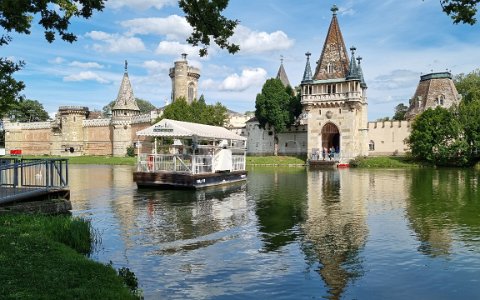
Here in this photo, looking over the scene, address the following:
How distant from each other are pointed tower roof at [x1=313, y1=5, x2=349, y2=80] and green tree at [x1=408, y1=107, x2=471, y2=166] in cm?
1313

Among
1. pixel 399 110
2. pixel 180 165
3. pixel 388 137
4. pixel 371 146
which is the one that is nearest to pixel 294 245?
pixel 180 165

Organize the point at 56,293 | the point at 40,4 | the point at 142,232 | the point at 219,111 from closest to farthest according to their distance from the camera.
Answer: the point at 56,293
the point at 40,4
the point at 142,232
the point at 219,111

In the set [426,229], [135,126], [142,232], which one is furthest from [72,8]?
[135,126]

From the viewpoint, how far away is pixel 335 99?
6450 centimetres

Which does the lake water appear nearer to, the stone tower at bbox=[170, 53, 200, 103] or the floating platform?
the floating platform

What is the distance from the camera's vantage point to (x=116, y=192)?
28000 millimetres

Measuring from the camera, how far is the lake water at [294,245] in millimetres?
10023

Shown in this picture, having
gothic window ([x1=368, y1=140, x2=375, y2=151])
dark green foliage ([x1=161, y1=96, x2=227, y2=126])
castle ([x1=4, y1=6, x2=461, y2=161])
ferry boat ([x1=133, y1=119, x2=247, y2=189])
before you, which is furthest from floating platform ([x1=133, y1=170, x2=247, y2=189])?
gothic window ([x1=368, y1=140, x2=375, y2=151])

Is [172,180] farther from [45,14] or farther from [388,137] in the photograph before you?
[388,137]

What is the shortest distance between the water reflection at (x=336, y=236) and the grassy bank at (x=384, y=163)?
32340mm

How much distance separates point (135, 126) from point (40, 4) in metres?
78.2

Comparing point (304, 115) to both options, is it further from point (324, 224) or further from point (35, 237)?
point (35, 237)

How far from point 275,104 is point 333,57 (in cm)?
1093

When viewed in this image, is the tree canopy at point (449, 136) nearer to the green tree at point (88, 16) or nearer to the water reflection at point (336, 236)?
the water reflection at point (336, 236)
